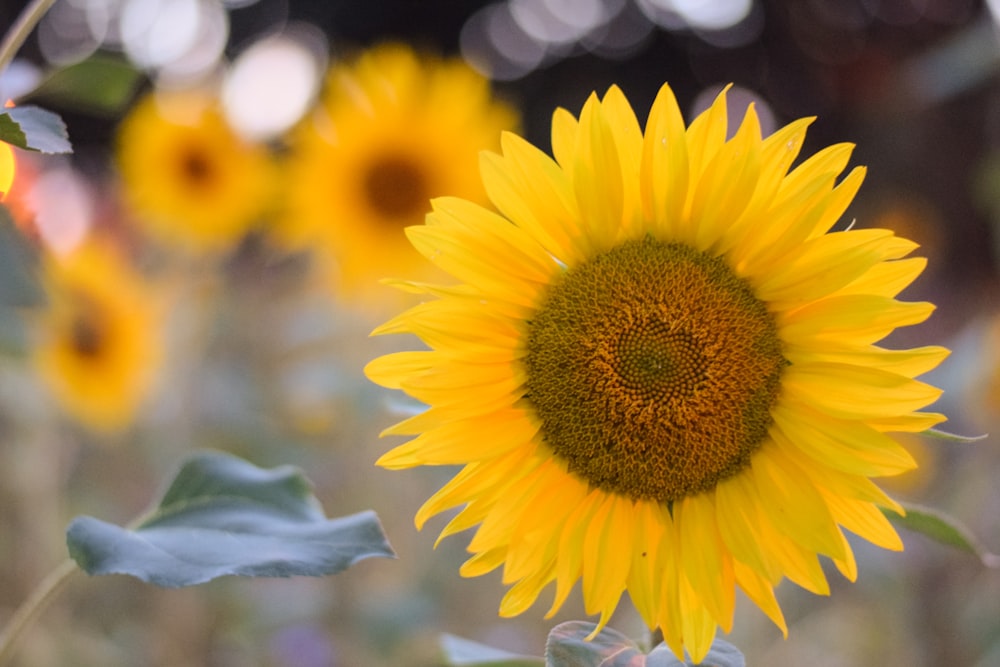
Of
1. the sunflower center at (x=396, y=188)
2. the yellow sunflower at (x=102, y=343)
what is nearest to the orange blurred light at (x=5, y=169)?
the yellow sunflower at (x=102, y=343)

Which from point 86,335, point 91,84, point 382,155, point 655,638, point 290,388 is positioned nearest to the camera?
point 655,638

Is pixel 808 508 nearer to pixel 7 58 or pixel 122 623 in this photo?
pixel 7 58

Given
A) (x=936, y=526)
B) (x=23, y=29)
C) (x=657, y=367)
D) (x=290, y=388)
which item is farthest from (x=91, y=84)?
(x=290, y=388)

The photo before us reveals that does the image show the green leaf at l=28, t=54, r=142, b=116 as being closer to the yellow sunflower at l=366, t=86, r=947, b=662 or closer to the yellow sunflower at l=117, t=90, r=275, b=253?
the yellow sunflower at l=366, t=86, r=947, b=662

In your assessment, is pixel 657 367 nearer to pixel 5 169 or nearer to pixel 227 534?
pixel 227 534

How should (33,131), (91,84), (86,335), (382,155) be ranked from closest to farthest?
(33,131), (91,84), (86,335), (382,155)

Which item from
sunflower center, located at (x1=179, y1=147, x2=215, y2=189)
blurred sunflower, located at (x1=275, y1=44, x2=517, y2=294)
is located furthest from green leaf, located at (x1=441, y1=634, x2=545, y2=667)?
sunflower center, located at (x1=179, y1=147, x2=215, y2=189)
